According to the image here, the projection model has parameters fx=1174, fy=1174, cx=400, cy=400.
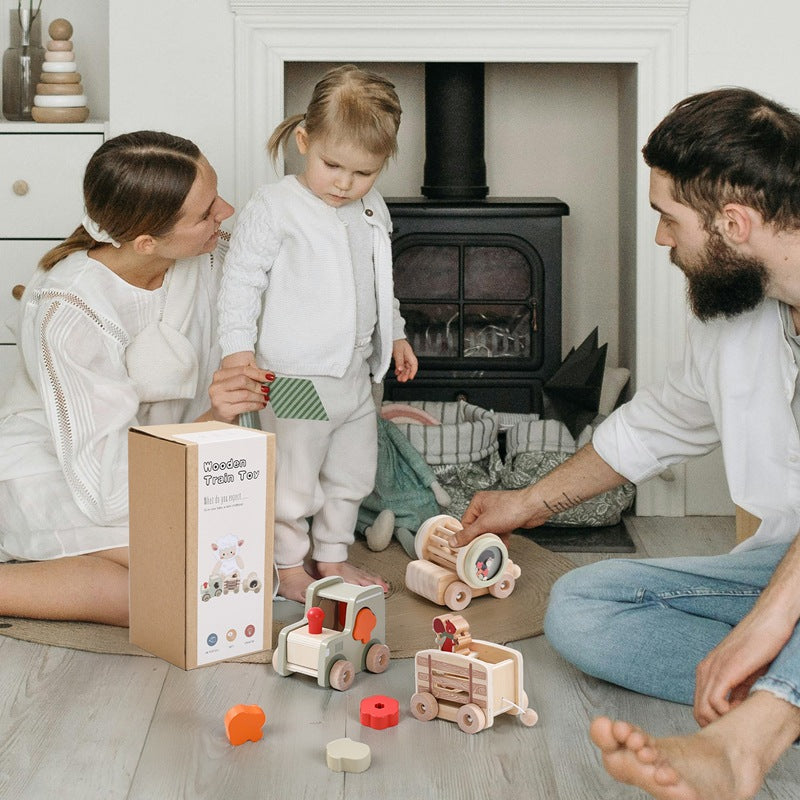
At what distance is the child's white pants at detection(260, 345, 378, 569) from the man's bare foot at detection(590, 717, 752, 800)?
1.07 meters

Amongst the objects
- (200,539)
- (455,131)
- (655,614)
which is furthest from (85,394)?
(455,131)

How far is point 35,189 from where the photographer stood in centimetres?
281

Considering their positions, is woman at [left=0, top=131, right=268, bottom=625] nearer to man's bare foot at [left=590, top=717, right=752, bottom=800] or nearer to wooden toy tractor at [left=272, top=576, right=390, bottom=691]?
wooden toy tractor at [left=272, top=576, right=390, bottom=691]

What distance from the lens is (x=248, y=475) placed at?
69.8 inches

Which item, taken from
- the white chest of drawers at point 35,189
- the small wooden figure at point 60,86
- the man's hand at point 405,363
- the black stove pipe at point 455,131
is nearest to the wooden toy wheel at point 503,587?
the man's hand at point 405,363

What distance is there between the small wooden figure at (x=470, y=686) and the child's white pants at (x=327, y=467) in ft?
2.07

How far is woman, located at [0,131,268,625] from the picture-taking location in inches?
78.3

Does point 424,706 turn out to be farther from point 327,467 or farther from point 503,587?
point 327,467

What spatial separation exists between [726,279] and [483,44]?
52.4 inches

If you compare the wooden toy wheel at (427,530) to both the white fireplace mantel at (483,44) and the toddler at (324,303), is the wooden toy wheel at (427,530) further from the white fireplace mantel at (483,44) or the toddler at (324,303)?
the white fireplace mantel at (483,44)

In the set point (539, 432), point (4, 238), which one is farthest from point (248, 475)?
point (4, 238)

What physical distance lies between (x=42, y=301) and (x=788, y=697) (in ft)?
4.55

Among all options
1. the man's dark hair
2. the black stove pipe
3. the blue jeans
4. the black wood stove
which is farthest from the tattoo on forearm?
the black stove pipe

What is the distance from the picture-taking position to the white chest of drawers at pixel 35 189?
2.80 meters
